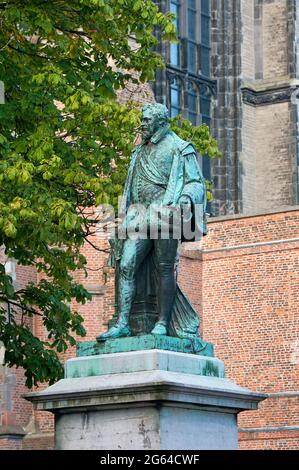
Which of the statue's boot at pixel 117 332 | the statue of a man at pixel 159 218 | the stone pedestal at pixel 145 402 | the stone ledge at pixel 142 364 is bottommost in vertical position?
the stone pedestal at pixel 145 402

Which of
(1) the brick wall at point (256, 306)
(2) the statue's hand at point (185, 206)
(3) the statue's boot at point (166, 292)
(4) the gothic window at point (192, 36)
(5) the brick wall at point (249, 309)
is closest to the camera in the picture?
→ (3) the statue's boot at point (166, 292)

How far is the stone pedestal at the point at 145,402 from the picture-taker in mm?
11836

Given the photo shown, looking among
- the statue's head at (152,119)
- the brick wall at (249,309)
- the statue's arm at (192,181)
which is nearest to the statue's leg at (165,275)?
the statue's arm at (192,181)

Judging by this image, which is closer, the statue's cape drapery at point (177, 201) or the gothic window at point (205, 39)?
the statue's cape drapery at point (177, 201)

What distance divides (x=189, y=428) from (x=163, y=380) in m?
0.59

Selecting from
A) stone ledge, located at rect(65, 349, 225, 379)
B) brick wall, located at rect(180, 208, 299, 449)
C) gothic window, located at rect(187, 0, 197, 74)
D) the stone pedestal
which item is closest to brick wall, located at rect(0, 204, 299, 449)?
brick wall, located at rect(180, 208, 299, 449)

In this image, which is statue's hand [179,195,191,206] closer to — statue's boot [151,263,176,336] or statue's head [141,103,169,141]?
statue's boot [151,263,176,336]

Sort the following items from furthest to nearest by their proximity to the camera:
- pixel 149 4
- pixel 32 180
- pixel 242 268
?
1. pixel 242 268
2. pixel 149 4
3. pixel 32 180

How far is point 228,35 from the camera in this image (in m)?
45.4

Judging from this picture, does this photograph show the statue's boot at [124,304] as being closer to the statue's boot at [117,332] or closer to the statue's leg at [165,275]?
the statue's boot at [117,332]

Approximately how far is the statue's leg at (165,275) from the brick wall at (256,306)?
18099mm

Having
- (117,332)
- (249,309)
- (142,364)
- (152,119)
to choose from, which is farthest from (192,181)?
(249,309)

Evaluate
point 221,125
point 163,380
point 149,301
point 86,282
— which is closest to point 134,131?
point 149,301
